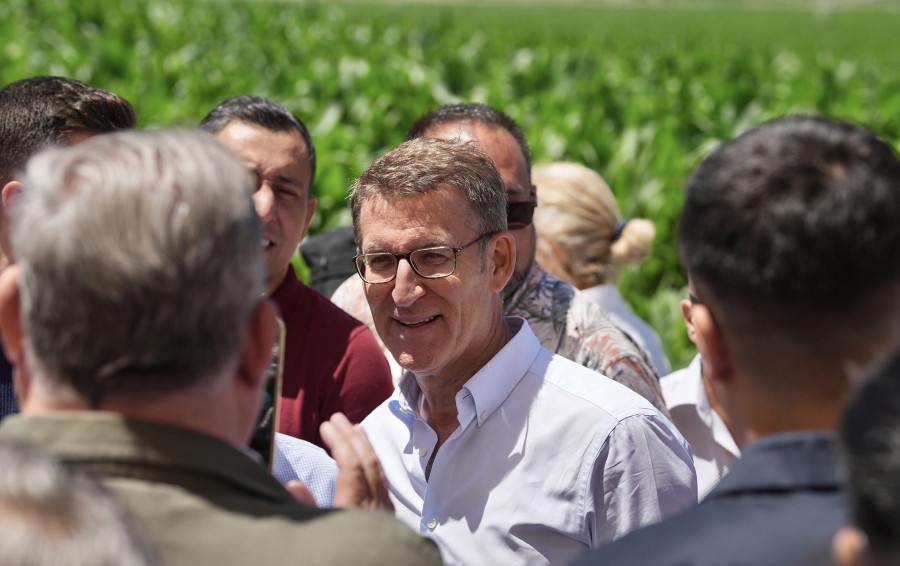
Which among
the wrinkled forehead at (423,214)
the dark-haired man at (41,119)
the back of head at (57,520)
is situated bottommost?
the wrinkled forehead at (423,214)

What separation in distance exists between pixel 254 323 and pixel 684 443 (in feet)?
4.30

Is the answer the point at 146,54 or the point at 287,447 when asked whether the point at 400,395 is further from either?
the point at 146,54

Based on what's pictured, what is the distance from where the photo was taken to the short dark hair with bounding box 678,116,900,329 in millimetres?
1354

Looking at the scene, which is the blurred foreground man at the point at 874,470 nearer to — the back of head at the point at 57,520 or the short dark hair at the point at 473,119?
the back of head at the point at 57,520

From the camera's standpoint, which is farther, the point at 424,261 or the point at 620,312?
the point at 620,312

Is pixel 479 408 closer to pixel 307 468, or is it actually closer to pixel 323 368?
pixel 307 468

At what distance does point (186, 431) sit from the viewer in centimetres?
133

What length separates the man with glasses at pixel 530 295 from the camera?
2.91 metres

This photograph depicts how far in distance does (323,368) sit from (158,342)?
1.76 meters

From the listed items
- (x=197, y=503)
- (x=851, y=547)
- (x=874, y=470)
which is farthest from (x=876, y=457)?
(x=197, y=503)

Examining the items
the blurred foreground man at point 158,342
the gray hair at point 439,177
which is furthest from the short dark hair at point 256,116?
the blurred foreground man at point 158,342

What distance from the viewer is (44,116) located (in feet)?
8.38

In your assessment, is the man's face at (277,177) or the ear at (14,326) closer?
the ear at (14,326)

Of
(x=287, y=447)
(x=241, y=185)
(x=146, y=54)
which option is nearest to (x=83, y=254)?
(x=241, y=185)
